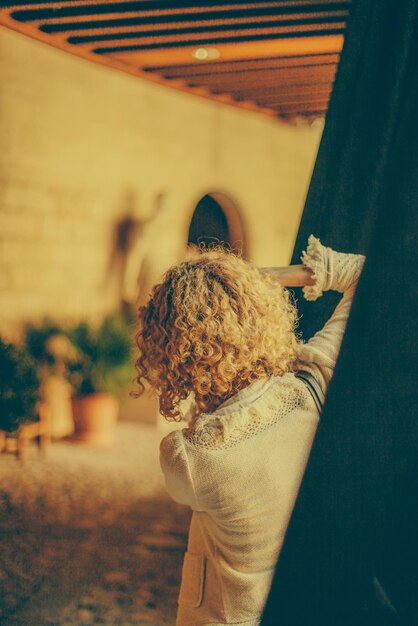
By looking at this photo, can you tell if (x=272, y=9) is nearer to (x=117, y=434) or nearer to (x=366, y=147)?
(x=366, y=147)

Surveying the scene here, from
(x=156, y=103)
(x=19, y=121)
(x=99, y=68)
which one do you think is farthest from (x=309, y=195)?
(x=156, y=103)

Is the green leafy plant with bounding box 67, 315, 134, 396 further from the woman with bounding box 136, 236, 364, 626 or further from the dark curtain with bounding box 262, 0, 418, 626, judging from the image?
the dark curtain with bounding box 262, 0, 418, 626

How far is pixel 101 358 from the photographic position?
5.02 m

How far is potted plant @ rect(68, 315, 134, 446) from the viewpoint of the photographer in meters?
5.02

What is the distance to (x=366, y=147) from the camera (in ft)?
4.23

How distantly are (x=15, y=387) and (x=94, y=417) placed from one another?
3.43 ft

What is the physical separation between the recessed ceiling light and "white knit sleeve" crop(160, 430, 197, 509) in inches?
168

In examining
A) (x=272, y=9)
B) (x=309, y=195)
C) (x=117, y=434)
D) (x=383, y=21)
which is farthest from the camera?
(x=117, y=434)

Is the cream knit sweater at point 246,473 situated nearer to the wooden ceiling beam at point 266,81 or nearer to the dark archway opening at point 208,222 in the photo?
the wooden ceiling beam at point 266,81

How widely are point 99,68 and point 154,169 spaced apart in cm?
100

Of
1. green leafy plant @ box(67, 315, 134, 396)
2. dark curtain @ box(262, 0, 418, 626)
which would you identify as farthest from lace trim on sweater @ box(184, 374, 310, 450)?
green leafy plant @ box(67, 315, 134, 396)

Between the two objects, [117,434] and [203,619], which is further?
[117,434]

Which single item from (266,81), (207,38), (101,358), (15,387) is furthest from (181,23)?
(15,387)

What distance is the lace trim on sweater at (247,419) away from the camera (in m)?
1.07
